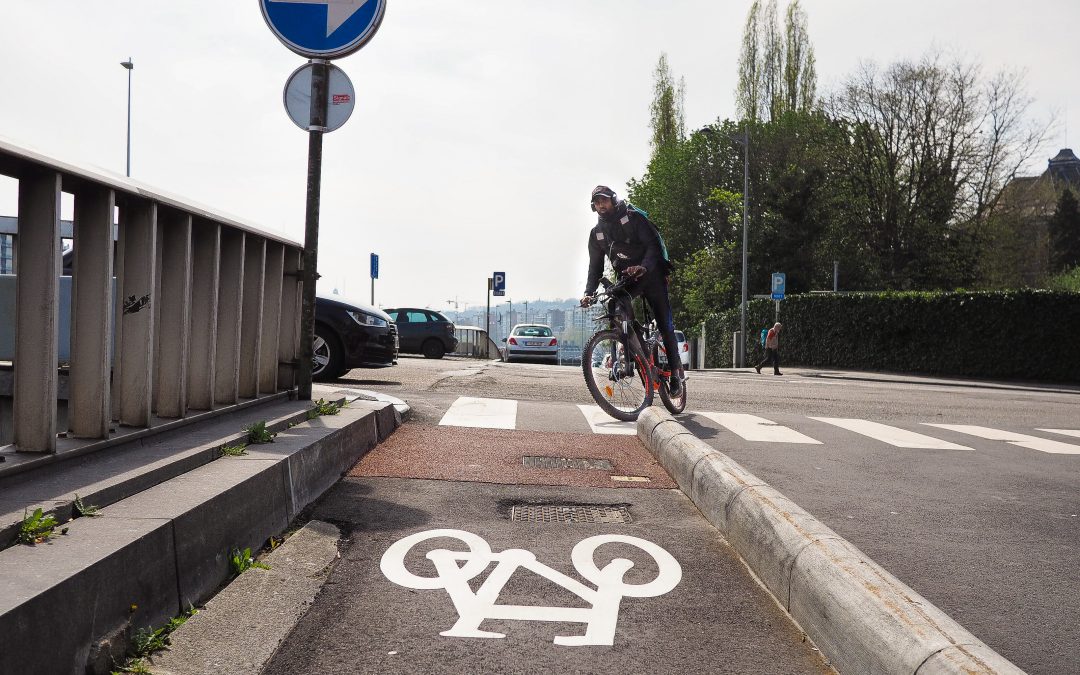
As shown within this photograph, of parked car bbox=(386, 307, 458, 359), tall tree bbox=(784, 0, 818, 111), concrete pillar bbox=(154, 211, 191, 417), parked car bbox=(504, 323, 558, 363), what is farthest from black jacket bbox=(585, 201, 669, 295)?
tall tree bbox=(784, 0, 818, 111)

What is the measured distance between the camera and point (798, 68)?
49.0 meters

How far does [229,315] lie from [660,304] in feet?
13.2

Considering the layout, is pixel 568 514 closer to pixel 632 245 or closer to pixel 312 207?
pixel 312 207

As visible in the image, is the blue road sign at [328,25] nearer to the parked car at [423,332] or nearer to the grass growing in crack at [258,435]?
the grass growing in crack at [258,435]

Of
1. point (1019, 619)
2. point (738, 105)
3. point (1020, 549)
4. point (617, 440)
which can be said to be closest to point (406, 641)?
point (1019, 619)

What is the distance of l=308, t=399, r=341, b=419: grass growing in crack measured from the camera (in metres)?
5.66

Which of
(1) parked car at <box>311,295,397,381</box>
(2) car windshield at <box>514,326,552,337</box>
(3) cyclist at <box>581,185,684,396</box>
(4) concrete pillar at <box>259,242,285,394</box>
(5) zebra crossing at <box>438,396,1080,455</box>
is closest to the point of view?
(4) concrete pillar at <box>259,242,285,394</box>

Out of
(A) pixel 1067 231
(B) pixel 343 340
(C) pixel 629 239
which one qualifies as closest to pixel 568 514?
(C) pixel 629 239

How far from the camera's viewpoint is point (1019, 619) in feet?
10.0

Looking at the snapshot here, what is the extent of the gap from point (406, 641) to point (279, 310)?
374 centimetres

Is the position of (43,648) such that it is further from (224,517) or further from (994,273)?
(994,273)

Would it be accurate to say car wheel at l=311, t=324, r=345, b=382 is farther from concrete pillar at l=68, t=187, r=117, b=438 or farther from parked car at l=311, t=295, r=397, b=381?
concrete pillar at l=68, t=187, r=117, b=438

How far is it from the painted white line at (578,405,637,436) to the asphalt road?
121 mm

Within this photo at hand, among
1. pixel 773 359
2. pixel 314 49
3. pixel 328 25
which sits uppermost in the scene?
pixel 328 25
